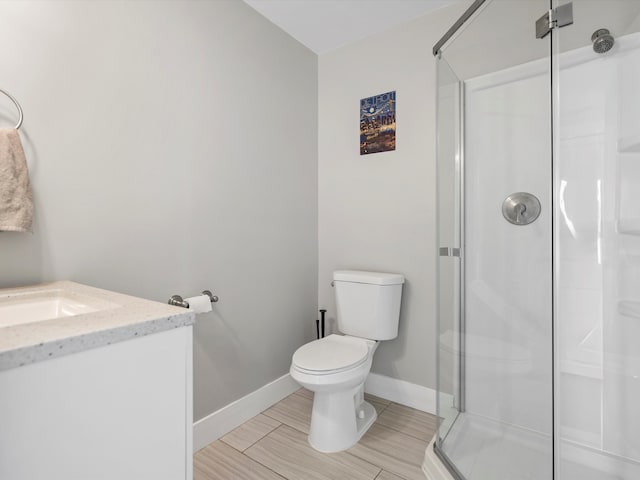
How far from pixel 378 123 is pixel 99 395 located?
2077 mm

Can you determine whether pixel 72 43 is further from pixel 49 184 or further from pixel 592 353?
pixel 592 353

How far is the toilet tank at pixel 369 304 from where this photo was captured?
2002 millimetres

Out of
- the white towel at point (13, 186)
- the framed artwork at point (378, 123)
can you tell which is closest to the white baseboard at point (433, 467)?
the framed artwork at point (378, 123)

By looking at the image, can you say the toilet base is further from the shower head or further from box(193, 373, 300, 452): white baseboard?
the shower head

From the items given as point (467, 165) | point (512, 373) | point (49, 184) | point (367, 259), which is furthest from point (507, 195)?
point (49, 184)

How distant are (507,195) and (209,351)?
1.62 m

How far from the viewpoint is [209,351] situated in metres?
1.76

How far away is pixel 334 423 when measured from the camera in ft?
5.53

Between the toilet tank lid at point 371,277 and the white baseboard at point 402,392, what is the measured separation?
26.7 inches

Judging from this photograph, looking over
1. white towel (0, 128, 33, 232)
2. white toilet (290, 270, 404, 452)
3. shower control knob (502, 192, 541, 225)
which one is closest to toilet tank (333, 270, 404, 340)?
white toilet (290, 270, 404, 452)

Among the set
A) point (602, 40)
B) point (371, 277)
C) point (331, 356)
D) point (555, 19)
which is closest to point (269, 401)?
point (331, 356)

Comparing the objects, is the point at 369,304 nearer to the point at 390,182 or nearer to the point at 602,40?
the point at 390,182

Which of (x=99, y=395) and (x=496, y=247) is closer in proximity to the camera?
(x=99, y=395)

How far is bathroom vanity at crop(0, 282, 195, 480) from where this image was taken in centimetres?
55
